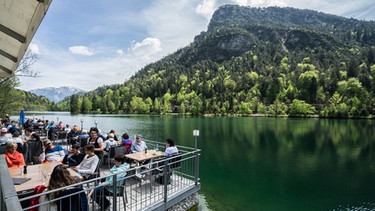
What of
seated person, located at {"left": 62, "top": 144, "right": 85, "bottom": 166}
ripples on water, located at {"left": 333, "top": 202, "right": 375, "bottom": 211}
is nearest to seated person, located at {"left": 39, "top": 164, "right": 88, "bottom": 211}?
seated person, located at {"left": 62, "top": 144, "right": 85, "bottom": 166}

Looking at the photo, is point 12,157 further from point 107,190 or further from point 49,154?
point 107,190

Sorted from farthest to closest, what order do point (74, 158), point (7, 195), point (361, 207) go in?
point (361, 207), point (74, 158), point (7, 195)

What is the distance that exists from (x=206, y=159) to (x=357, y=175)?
12.3 m

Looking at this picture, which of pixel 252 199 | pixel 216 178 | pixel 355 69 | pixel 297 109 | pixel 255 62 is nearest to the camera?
pixel 252 199

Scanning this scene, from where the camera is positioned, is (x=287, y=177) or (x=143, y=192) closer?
(x=143, y=192)

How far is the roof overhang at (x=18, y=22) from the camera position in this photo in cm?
174

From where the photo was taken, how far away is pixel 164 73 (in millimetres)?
186375

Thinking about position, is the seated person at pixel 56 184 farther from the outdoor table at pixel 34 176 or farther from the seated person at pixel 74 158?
the seated person at pixel 74 158

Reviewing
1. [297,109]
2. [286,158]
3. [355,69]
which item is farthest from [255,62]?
[286,158]

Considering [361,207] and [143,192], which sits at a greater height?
[143,192]

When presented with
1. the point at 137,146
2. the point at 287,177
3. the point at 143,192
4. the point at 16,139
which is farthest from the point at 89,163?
the point at 287,177

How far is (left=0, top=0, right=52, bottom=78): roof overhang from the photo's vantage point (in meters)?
1.74

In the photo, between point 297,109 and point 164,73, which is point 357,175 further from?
point 164,73

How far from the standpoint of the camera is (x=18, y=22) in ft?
6.89
